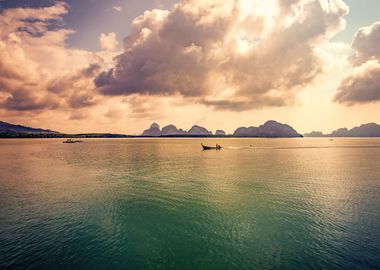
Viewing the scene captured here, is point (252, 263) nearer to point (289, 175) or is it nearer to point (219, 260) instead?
point (219, 260)

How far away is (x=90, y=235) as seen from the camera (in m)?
28.0

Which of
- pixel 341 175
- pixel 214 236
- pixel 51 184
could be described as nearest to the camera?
pixel 214 236

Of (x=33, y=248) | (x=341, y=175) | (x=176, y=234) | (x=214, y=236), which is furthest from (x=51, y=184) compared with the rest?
(x=341, y=175)

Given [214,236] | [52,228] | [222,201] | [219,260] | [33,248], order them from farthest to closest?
[222,201] → [52,228] → [214,236] → [33,248] → [219,260]

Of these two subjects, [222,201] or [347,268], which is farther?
[222,201]

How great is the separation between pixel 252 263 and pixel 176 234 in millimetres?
10621

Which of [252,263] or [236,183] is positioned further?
[236,183]

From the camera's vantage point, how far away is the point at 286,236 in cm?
2791

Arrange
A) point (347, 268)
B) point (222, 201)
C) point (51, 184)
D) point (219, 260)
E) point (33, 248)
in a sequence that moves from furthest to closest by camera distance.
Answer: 1. point (51, 184)
2. point (222, 201)
3. point (33, 248)
4. point (219, 260)
5. point (347, 268)

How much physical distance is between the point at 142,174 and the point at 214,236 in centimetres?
4574

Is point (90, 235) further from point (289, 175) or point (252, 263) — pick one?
point (289, 175)

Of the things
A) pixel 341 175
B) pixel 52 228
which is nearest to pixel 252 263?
pixel 52 228

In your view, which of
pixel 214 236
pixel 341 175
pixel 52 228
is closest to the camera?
pixel 214 236

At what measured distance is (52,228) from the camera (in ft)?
98.0
